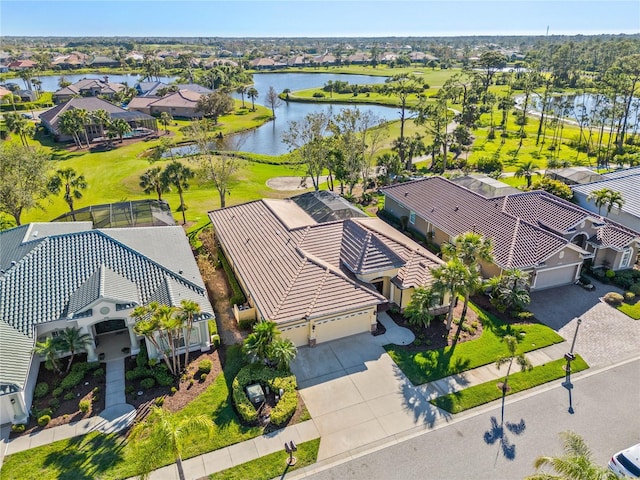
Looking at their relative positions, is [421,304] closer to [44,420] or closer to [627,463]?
[627,463]

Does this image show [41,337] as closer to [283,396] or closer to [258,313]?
[258,313]

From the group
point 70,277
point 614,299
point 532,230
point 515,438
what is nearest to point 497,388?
point 515,438

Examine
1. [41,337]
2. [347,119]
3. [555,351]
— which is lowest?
[555,351]

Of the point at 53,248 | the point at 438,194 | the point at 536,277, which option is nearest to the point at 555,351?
the point at 536,277

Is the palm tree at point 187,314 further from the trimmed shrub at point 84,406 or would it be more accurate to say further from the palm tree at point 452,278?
the palm tree at point 452,278

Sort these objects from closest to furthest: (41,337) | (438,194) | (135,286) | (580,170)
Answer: (41,337) → (135,286) → (438,194) → (580,170)

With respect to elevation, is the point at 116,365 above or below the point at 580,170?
below
